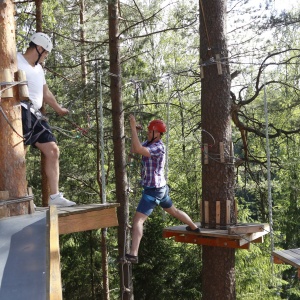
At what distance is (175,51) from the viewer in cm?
1778

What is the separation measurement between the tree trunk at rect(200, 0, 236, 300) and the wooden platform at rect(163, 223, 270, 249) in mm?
255

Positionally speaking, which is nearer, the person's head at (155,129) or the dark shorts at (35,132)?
the dark shorts at (35,132)

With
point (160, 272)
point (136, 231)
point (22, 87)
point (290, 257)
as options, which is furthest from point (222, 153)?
point (160, 272)

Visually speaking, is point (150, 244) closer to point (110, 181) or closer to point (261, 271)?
point (110, 181)

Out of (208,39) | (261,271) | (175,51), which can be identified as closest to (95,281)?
(261,271)

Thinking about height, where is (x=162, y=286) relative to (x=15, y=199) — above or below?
below

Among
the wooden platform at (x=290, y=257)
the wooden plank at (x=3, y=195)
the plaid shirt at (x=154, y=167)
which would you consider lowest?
the wooden platform at (x=290, y=257)

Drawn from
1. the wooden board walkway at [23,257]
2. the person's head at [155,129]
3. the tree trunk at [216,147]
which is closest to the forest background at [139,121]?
the tree trunk at [216,147]

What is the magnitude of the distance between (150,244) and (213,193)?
5.75 metres

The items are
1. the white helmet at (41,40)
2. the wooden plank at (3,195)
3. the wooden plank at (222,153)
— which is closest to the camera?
the wooden plank at (3,195)

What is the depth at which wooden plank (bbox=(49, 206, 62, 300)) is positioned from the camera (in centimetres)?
217

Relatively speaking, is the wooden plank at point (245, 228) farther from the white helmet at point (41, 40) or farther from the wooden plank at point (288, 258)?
the white helmet at point (41, 40)

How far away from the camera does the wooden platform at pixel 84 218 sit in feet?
11.5

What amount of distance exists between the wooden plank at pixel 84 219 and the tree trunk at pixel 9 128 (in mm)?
362
